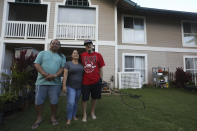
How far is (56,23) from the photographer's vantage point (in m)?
6.82

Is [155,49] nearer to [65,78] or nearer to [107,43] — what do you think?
[107,43]

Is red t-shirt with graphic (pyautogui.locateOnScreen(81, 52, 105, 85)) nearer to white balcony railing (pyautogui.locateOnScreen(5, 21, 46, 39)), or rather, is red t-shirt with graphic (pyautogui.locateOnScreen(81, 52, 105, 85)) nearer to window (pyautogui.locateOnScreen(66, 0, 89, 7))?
white balcony railing (pyautogui.locateOnScreen(5, 21, 46, 39))

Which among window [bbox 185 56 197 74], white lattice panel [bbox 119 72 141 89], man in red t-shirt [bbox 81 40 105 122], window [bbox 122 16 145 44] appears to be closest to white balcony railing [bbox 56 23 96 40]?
window [bbox 122 16 145 44]

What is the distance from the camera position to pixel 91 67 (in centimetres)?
240

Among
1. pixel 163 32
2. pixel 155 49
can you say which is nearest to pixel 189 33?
pixel 163 32

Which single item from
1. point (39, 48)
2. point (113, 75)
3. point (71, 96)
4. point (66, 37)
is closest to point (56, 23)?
point (66, 37)

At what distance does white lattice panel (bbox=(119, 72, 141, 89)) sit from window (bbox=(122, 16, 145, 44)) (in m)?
2.70

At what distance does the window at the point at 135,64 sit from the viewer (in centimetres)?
805

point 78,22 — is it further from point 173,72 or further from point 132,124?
point 173,72

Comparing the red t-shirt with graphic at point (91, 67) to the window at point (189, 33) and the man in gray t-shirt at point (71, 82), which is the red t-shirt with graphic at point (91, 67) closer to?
the man in gray t-shirt at point (71, 82)

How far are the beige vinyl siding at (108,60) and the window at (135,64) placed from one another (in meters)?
1.51

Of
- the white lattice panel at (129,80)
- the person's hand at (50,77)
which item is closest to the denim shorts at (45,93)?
the person's hand at (50,77)

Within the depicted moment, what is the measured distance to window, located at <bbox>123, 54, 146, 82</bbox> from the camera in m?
8.05

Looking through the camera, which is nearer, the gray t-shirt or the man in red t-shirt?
the gray t-shirt
